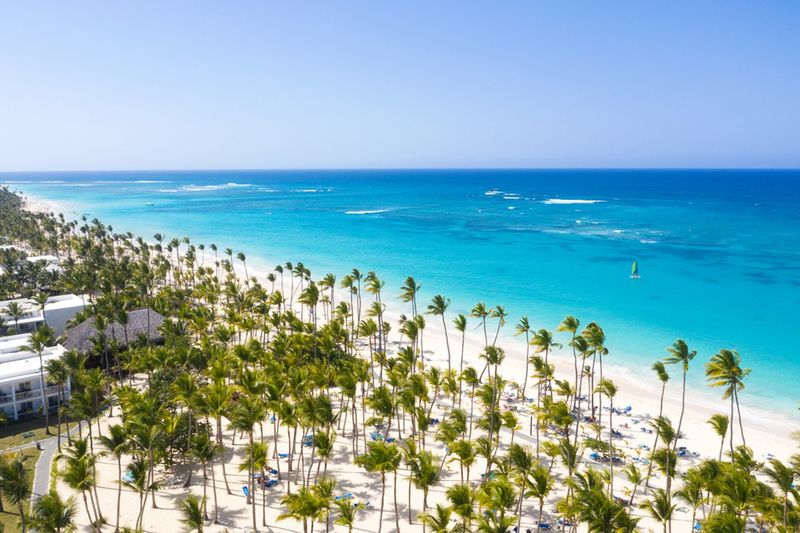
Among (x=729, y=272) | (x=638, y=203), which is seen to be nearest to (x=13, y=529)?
(x=729, y=272)

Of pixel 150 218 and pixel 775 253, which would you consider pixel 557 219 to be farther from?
pixel 150 218

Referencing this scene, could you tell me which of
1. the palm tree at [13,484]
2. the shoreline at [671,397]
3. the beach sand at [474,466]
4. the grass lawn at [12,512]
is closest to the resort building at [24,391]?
the beach sand at [474,466]

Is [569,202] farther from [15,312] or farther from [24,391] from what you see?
[24,391]

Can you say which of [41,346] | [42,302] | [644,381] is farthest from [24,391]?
[644,381]

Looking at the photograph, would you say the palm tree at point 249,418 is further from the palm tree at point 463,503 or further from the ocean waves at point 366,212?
the ocean waves at point 366,212

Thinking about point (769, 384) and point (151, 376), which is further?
point (769, 384)
